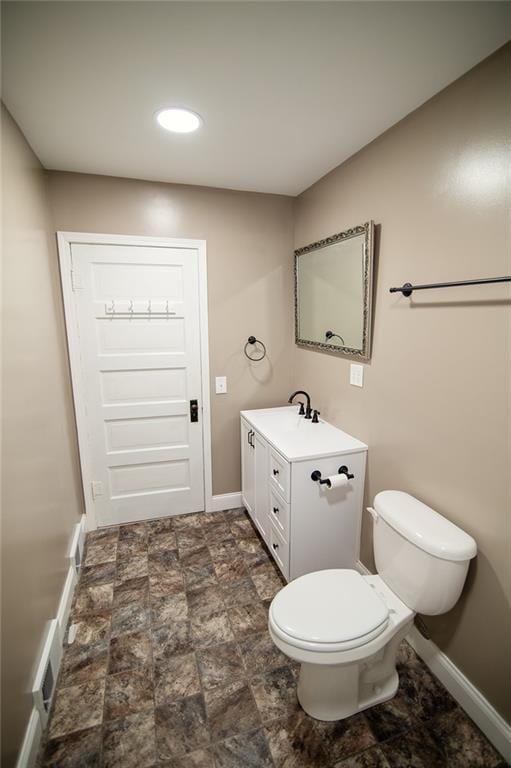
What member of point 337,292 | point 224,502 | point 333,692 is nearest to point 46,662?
point 333,692

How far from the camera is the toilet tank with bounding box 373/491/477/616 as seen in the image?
49.3 inches

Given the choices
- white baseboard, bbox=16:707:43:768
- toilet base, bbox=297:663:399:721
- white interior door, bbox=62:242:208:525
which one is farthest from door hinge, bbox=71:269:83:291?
toilet base, bbox=297:663:399:721

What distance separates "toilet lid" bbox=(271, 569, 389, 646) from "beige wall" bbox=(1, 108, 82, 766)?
36.1 inches

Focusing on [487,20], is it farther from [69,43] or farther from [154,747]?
[154,747]

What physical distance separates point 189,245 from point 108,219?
53 centimetres

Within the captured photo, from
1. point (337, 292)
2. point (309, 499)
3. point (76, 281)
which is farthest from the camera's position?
point (76, 281)

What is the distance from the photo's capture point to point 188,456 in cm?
267

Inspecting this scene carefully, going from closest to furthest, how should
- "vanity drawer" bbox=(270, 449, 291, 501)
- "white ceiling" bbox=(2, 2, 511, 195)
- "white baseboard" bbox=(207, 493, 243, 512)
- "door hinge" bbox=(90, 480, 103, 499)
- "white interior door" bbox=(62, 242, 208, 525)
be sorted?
"white ceiling" bbox=(2, 2, 511, 195), "vanity drawer" bbox=(270, 449, 291, 501), "white interior door" bbox=(62, 242, 208, 525), "door hinge" bbox=(90, 480, 103, 499), "white baseboard" bbox=(207, 493, 243, 512)

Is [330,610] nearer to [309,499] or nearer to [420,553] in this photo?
[420,553]

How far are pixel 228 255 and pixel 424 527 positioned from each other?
6.76 feet

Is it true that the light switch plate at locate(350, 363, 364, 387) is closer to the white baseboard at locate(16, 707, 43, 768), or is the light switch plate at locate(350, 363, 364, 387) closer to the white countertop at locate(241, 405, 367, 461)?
the white countertop at locate(241, 405, 367, 461)

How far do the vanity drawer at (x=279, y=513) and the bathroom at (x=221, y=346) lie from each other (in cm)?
3

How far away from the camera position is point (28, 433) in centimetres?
146

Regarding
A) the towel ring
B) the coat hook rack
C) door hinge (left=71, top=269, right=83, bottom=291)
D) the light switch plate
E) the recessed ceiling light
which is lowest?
the light switch plate
